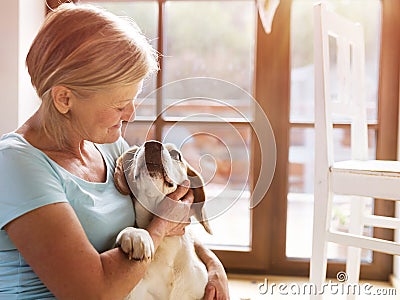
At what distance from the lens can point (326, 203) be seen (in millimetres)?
1512

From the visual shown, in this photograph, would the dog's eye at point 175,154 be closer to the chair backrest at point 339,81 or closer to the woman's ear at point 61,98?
the woman's ear at point 61,98

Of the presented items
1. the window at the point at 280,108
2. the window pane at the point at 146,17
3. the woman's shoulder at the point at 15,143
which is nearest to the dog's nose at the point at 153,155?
the woman's shoulder at the point at 15,143

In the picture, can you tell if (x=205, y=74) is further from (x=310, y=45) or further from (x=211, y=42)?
(x=310, y=45)

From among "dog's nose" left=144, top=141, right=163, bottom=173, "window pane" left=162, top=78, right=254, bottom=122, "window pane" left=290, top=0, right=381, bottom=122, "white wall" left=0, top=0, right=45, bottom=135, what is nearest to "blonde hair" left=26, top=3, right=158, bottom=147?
"dog's nose" left=144, top=141, right=163, bottom=173

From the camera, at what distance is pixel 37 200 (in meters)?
0.92

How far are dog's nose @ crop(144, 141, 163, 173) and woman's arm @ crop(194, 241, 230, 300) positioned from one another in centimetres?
29

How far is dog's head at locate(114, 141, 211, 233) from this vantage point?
104 cm

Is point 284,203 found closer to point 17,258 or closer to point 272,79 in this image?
point 272,79

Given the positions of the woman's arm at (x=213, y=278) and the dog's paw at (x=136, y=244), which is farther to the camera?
the woman's arm at (x=213, y=278)

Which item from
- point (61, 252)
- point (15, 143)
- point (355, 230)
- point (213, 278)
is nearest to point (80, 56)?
point (15, 143)

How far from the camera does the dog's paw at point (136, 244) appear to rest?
3.23 ft

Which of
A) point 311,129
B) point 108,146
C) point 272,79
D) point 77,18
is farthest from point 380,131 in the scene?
point 77,18

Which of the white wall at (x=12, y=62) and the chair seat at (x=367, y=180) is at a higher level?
the white wall at (x=12, y=62)

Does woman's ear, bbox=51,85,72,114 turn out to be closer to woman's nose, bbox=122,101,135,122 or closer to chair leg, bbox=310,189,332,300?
woman's nose, bbox=122,101,135,122
